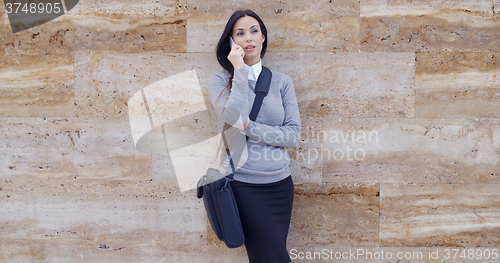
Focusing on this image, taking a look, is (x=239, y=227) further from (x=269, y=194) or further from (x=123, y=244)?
(x=123, y=244)

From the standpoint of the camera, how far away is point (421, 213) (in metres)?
2.76

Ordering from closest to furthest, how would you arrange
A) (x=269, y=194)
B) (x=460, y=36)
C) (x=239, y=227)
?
(x=239, y=227) < (x=269, y=194) < (x=460, y=36)

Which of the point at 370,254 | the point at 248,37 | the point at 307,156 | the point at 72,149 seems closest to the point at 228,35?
the point at 248,37

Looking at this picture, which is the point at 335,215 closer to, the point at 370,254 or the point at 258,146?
the point at 370,254

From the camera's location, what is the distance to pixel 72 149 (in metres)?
2.79

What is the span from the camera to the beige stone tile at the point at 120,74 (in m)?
2.74

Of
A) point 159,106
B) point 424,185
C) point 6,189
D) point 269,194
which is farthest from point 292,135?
point 6,189

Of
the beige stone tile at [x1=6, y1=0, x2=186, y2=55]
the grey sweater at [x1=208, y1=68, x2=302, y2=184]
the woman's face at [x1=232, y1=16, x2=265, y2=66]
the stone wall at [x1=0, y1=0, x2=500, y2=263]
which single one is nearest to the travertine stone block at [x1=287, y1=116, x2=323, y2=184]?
the stone wall at [x1=0, y1=0, x2=500, y2=263]

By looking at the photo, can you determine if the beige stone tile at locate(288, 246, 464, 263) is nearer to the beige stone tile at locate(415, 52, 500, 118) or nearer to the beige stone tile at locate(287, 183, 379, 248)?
the beige stone tile at locate(287, 183, 379, 248)

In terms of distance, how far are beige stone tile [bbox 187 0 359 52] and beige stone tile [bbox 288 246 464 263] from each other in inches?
77.3

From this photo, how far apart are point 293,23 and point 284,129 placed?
1.26 meters

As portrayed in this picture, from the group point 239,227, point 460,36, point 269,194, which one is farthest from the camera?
point 460,36

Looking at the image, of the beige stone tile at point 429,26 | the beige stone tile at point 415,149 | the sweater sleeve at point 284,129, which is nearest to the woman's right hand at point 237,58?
the sweater sleeve at point 284,129

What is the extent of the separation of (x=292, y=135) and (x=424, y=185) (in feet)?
5.44
